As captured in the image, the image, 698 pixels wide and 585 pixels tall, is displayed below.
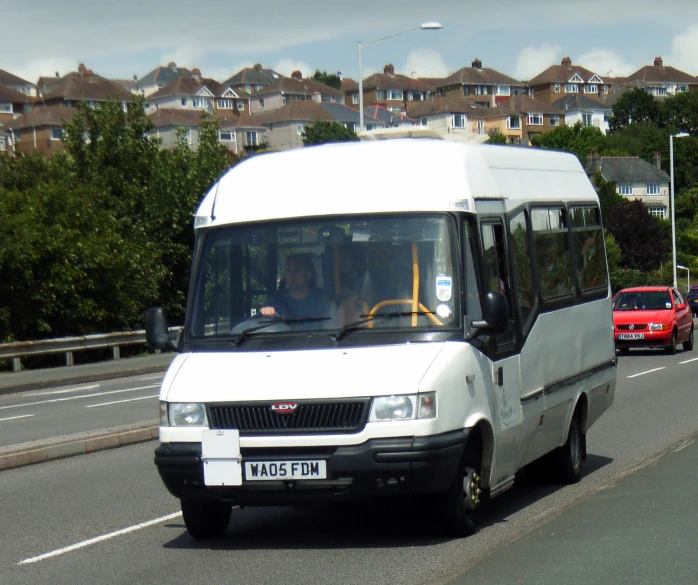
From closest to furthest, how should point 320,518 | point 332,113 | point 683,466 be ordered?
point 320,518 → point 683,466 → point 332,113

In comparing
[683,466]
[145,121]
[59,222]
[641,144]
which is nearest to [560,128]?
[641,144]

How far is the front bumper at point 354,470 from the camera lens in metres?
7.25

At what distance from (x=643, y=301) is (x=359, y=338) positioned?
23421 mm

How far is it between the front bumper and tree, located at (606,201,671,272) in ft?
308

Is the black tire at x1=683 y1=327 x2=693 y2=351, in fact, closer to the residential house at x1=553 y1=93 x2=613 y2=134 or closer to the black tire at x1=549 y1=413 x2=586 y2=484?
the black tire at x1=549 y1=413 x2=586 y2=484

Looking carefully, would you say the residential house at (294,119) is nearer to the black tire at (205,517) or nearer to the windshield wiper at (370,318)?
the black tire at (205,517)

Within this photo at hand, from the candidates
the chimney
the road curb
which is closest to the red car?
the road curb

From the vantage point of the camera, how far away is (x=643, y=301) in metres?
30.0

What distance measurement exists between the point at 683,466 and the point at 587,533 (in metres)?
3.18

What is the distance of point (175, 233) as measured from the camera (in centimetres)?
4128

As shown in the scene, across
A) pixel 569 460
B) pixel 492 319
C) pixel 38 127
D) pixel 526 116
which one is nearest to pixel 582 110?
pixel 526 116

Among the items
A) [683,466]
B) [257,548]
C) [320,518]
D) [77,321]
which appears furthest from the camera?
[77,321]

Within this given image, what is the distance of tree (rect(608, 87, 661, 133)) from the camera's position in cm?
16350

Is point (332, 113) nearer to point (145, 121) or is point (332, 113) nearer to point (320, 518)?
point (145, 121)
